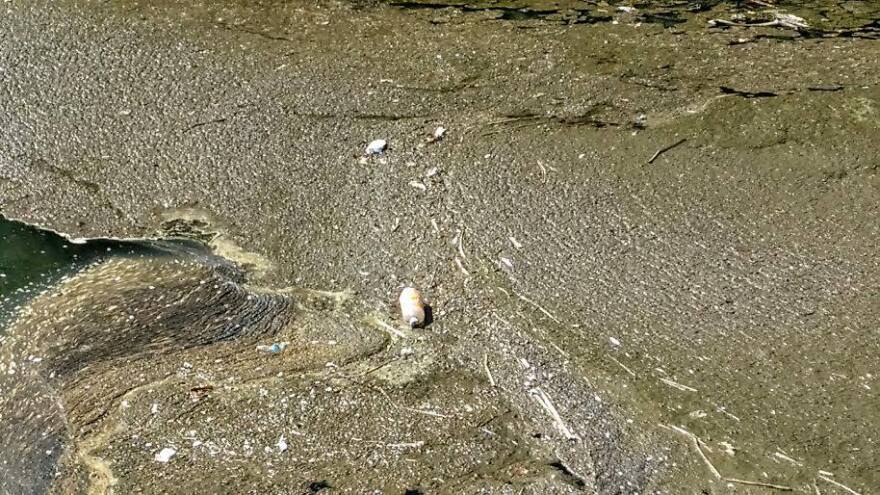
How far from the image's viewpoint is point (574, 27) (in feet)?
16.5

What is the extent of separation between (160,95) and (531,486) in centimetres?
264

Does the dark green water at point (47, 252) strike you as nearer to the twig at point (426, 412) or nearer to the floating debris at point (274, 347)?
the floating debris at point (274, 347)

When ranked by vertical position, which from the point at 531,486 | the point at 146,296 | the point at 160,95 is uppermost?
the point at 160,95

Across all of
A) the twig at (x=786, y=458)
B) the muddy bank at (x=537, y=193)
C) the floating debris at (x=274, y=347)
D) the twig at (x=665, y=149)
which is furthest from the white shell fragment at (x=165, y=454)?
the twig at (x=665, y=149)

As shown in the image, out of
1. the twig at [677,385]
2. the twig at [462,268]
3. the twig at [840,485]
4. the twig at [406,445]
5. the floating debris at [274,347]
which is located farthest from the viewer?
the twig at [462,268]

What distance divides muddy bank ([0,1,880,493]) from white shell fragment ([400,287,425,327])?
0.18ft

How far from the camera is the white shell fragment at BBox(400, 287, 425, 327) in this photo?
11.3ft

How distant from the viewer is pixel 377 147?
427 centimetres

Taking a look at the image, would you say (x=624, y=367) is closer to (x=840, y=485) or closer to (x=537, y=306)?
(x=537, y=306)

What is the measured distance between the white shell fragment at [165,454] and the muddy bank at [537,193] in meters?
0.05

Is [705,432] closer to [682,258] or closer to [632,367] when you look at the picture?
[632,367]

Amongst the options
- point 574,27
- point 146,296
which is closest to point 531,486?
point 146,296

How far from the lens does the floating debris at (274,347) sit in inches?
133

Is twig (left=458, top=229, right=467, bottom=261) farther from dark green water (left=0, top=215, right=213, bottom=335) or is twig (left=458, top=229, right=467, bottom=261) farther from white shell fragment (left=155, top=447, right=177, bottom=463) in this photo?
white shell fragment (left=155, top=447, right=177, bottom=463)
